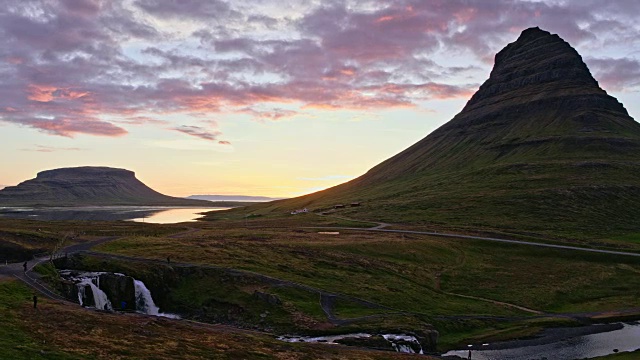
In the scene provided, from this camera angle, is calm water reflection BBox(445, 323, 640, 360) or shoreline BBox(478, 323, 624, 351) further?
shoreline BBox(478, 323, 624, 351)

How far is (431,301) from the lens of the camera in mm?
87188

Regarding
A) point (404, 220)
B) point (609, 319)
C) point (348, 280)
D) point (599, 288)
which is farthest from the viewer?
point (404, 220)

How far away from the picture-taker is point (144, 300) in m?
74.3

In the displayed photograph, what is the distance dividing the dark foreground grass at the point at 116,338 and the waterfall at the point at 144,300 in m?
16.6

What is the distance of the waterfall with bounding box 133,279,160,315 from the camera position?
73812 millimetres

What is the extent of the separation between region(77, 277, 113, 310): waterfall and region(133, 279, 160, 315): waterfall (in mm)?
4586

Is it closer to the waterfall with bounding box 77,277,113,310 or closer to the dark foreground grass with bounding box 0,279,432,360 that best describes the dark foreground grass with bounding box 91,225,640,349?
the waterfall with bounding box 77,277,113,310

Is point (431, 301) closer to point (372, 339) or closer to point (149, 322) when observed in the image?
point (372, 339)

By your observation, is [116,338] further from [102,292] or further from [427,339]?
[427,339]

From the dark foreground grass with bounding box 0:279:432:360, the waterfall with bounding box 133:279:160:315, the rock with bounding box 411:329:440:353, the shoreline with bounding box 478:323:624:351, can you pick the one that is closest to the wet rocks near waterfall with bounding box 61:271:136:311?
the waterfall with bounding box 133:279:160:315

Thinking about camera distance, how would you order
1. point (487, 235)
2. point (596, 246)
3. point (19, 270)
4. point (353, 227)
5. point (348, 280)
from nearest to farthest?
point (19, 270)
point (348, 280)
point (596, 246)
point (487, 235)
point (353, 227)

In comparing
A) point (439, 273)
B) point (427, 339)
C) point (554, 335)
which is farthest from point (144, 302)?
point (554, 335)

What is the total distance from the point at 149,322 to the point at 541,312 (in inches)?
2871

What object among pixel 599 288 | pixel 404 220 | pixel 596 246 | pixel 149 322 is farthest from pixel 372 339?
pixel 404 220
